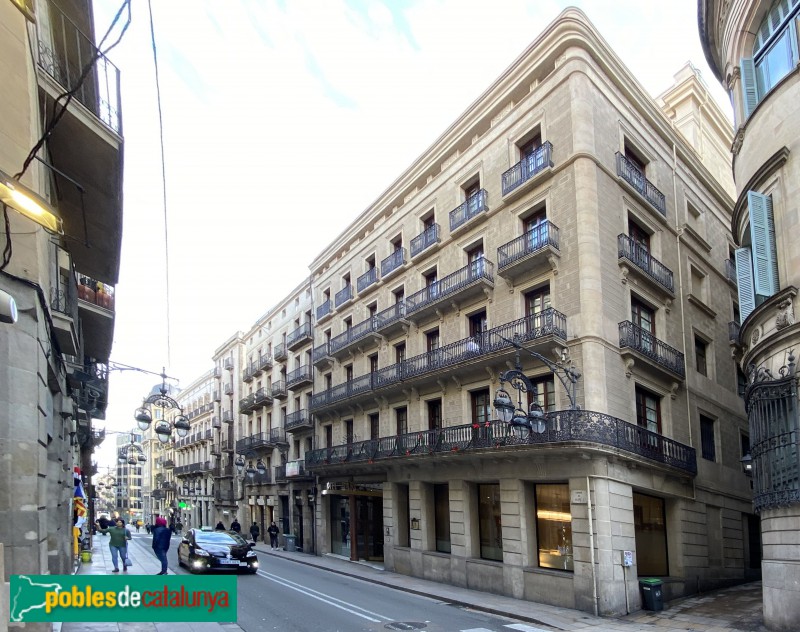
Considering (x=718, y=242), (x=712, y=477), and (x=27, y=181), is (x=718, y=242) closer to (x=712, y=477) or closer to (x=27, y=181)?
(x=712, y=477)

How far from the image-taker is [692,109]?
2750 cm

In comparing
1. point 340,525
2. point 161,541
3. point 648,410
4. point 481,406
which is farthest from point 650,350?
point 340,525

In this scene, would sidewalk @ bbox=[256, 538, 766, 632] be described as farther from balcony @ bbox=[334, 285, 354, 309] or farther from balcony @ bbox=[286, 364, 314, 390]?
balcony @ bbox=[286, 364, 314, 390]

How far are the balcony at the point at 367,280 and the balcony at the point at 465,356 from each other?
4.57 m

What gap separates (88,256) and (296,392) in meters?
24.2

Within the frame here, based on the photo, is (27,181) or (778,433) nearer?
(27,181)

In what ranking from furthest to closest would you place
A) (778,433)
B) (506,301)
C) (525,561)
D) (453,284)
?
1. (453,284)
2. (506,301)
3. (525,561)
4. (778,433)

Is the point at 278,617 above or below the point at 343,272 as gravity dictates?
below

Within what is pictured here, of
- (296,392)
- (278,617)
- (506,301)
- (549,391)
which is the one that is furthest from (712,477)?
(296,392)

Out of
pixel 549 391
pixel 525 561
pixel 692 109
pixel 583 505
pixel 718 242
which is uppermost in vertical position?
pixel 692 109

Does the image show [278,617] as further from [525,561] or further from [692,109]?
[692,109]

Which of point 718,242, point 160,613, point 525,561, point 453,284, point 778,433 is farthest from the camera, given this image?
point 718,242

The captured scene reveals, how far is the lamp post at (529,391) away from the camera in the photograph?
1612 centimetres

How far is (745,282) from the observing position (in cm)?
1567
